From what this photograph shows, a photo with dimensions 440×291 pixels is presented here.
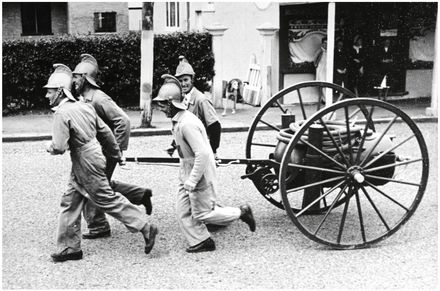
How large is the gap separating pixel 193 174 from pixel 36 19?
2013cm

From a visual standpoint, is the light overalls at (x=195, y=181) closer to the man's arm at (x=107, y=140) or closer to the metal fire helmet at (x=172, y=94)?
the metal fire helmet at (x=172, y=94)

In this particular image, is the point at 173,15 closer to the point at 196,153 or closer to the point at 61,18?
the point at 61,18

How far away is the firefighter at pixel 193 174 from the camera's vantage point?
5.73 metres

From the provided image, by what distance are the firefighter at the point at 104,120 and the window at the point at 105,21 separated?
58.1 feet

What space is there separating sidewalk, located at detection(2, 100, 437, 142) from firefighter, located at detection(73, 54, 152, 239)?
20.7 ft

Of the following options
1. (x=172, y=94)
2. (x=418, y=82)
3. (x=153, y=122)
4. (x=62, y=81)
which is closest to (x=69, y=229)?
(x=62, y=81)

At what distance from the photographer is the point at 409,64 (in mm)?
17500

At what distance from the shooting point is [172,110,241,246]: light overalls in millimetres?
5719

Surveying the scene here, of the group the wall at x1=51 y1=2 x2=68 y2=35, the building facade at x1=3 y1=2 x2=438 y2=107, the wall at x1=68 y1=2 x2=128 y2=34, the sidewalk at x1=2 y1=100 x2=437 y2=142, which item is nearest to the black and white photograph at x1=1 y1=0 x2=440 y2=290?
the sidewalk at x1=2 y1=100 x2=437 y2=142

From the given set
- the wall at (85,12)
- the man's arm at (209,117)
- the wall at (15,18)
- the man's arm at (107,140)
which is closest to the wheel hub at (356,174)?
the man's arm at (209,117)

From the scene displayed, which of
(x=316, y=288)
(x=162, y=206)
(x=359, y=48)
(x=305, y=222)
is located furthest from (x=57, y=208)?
(x=359, y=48)

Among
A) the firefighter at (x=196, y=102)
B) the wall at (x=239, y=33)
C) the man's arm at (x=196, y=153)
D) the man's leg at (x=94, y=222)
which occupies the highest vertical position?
the wall at (x=239, y=33)

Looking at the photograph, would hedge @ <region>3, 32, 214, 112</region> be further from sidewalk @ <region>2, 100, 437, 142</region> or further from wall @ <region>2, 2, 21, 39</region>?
wall @ <region>2, 2, 21, 39</region>

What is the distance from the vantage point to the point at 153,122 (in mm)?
14055
